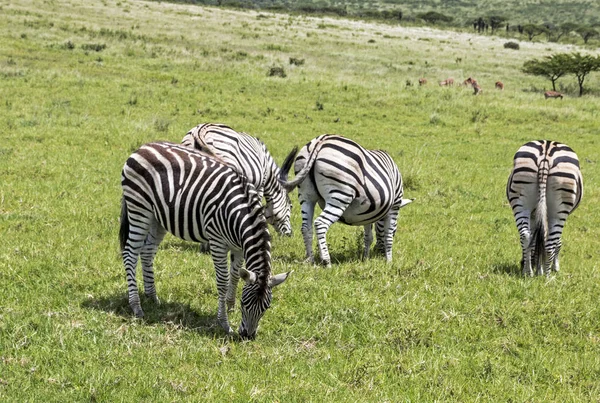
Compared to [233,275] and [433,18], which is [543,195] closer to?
[233,275]

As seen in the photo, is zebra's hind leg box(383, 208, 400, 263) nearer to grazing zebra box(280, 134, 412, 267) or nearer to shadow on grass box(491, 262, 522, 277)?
grazing zebra box(280, 134, 412, 267)

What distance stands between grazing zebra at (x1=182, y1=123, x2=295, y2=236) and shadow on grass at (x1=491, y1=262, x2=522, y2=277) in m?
3.79

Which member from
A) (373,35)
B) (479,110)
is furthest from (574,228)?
(373,35)

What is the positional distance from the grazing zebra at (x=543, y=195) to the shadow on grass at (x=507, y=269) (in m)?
0.23

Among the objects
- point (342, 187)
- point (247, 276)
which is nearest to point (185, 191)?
point (247, 276)

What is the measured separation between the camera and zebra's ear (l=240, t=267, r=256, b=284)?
5.93m

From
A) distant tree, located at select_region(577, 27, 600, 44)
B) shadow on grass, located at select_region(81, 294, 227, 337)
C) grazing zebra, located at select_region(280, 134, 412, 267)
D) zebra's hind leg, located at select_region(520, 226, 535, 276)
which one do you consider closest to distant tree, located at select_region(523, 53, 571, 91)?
zebra's hind leg, located at select_region(520, 226, 535, 276)

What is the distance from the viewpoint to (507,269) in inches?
385

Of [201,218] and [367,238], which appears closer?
[201,218]

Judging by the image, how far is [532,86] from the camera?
131ft

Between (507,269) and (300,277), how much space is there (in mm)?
3760

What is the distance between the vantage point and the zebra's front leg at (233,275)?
6945 mm

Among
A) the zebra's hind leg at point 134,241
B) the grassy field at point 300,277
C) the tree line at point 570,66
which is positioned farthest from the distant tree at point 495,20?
the zebra's hind leg at point 134,241

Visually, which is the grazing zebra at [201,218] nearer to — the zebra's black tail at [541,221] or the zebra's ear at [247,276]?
the zebra's ear at [247,276]
